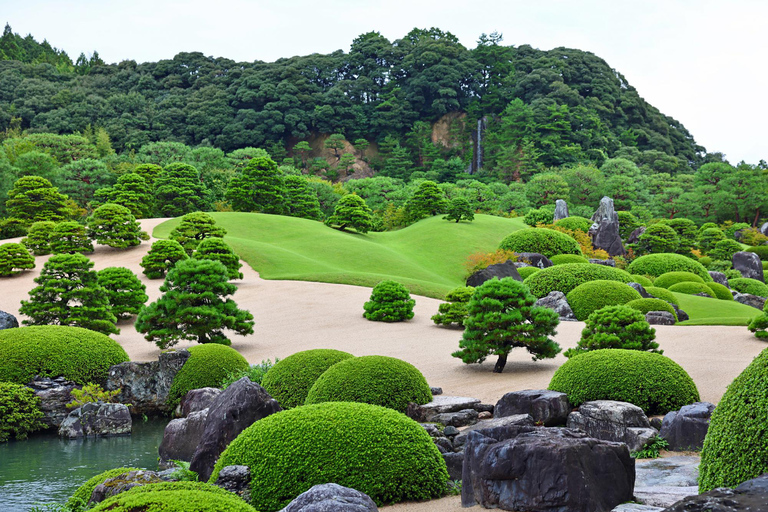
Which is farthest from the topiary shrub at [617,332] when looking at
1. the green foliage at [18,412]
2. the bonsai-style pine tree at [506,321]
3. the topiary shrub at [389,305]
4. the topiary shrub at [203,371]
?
the green foliage at [18,412]

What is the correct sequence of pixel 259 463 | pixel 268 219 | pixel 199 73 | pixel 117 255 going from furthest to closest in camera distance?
pixel 199 73 < pixel 268 219 < pixel 117 255 < pixel 259 463

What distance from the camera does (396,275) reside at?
1225 inches

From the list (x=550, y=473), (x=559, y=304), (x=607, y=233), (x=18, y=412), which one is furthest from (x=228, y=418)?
(x=607, y=233)

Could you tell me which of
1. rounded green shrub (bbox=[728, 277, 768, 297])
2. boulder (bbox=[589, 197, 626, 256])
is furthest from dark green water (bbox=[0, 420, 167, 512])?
boulder (bbox=[589, 197, 626, 256])

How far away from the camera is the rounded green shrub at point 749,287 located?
101 feet

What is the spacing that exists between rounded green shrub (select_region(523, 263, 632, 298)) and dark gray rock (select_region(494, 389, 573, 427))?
12.6 m

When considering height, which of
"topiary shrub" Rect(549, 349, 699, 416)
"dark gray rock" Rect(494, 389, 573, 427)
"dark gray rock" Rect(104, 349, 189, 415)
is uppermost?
"topiary shrub" Rect(549, 349, 699, 416)

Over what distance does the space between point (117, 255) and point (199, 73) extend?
56.3 metres

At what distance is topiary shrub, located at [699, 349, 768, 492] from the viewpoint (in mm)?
3910

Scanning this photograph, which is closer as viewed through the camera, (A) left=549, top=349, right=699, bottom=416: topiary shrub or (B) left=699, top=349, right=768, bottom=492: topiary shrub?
(B) left=699, top=349, right=768, bottom=492: topiary shrub

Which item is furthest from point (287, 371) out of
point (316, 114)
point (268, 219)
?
point (316, 114)

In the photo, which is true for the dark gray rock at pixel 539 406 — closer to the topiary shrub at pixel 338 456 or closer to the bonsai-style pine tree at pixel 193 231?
the topiary shrub at pixel 338 456

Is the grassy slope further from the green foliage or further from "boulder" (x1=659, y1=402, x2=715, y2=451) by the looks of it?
"boulder" (x1=659, y1=402, x2=715, y2=451)

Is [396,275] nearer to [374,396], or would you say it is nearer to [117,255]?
[117,255]
